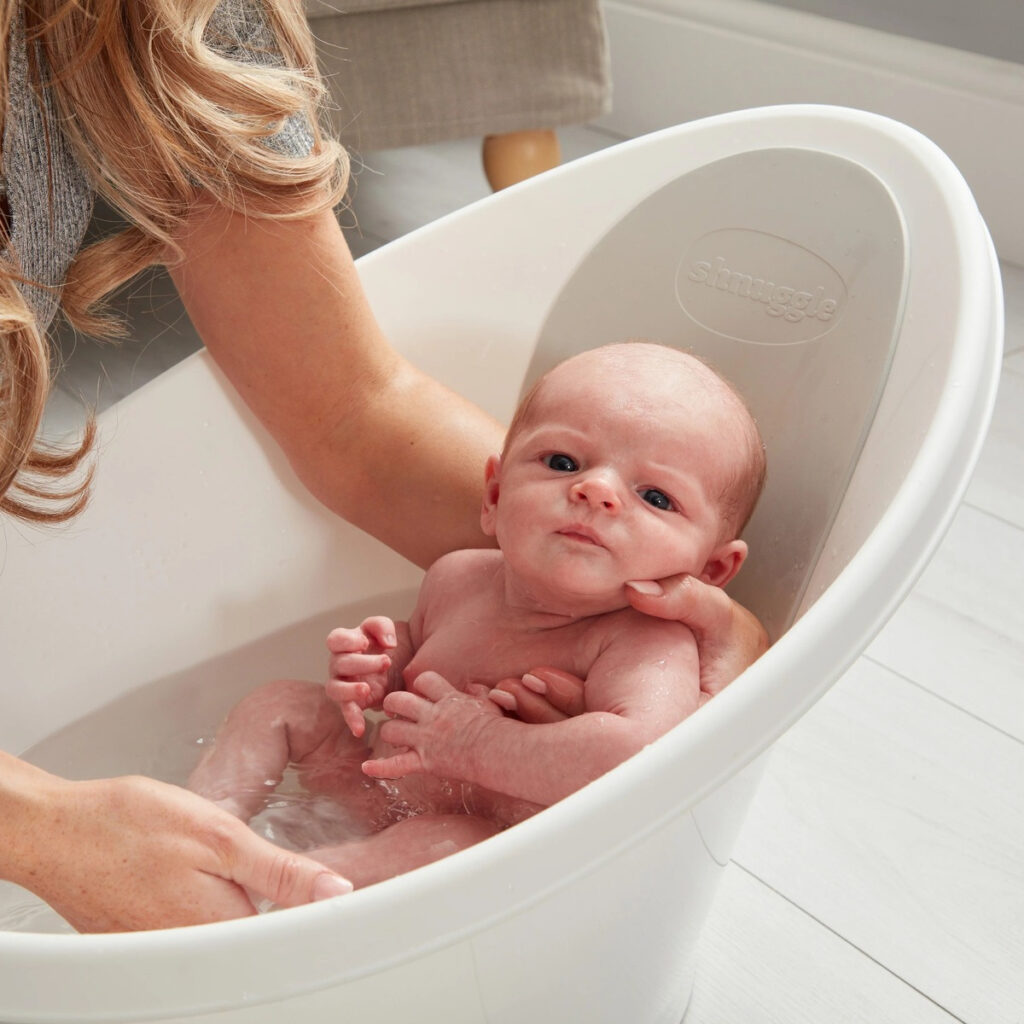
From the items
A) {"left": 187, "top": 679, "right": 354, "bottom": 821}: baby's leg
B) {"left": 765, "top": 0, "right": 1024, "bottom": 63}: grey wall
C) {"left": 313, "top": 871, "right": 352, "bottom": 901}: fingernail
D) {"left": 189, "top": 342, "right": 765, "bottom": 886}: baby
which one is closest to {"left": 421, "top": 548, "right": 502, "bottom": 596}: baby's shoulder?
{"left": 189, "top": 342, "right": 765, "bottom": 886}: baby

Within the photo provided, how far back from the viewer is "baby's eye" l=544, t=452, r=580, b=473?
79 centimetres

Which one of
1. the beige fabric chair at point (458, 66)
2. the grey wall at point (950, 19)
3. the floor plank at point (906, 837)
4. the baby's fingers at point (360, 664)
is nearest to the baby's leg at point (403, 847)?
the baby's fingers at point (360, 664)

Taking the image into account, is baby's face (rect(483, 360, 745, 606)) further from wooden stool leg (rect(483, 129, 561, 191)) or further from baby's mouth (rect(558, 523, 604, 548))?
wooden stool leg (rect(483, 129, 561, 191))

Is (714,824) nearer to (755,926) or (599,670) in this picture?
(599,670)

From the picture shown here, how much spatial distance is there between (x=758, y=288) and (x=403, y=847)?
0.53 m

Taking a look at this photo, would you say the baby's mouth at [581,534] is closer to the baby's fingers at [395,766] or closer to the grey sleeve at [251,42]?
the baby's fingers at [395,766]

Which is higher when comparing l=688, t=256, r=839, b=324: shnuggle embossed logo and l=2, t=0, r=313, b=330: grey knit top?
l=2, t=0, r=313, b=330: grey knit top

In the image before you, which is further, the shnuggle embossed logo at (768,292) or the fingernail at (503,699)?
the shnuggle embossed logo at (768,292)

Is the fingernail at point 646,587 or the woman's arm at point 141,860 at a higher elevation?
the woman's arm at point 141,860

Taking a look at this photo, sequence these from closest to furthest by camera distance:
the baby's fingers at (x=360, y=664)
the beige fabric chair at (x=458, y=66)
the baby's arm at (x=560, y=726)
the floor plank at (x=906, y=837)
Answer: the baby's arm at (x=560, y=726) < the baby's fingers at (x=360, y=664) < the floor plank at (x=906, y=837) < the beige fabric chair at (x=458, y=66)

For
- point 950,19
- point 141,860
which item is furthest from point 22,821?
point 950,19

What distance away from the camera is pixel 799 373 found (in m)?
0.93

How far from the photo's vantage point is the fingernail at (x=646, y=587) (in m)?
0.75

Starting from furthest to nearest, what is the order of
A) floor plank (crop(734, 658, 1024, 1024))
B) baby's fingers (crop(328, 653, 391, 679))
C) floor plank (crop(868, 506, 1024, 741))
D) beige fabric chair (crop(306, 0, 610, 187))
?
beige fabric chair (crop(306, 0, 610, 187)), floor plank (crop(868, 506, 1024, 741)), floor plank (crop(734, 658, 1024, 1024)), baby's fingers (crop(328, 653, 391, 679))
